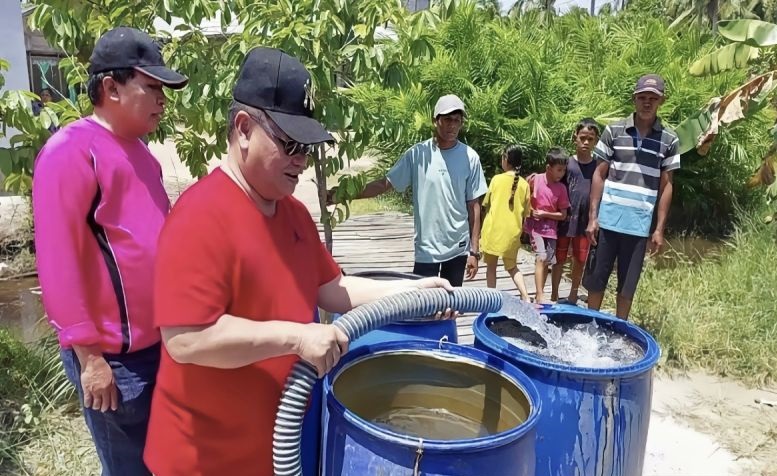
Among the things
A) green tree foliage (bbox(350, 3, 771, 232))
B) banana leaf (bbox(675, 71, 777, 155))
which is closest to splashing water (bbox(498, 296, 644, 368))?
banana leaf (bbox(675, 71, 777, 155))

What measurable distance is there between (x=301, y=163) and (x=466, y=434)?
1016mm

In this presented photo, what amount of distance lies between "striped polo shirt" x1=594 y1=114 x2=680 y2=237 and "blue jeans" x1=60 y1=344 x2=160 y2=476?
11.6 ft

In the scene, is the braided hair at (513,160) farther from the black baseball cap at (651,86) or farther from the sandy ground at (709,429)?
the sandy ground at (709,429)

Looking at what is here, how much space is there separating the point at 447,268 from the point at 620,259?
142cm

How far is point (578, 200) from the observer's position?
545 centimetres

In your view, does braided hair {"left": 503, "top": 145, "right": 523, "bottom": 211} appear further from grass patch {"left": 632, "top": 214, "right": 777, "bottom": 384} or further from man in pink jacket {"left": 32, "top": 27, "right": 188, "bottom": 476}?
man in pink jacket {"left": 32, "top": 27, "right": 188, "bottom": 476}

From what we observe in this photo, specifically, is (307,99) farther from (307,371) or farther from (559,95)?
(559,95)

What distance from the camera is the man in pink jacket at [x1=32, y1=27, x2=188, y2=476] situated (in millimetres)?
1833

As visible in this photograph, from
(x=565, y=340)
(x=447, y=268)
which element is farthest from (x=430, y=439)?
(x=447, y=268)

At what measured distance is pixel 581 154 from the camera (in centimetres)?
544

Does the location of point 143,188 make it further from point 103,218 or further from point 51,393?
point 51,393

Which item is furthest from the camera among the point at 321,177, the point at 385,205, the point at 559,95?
the point at 385,205

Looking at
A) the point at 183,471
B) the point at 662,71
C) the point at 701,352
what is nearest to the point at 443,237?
the point at 701,352

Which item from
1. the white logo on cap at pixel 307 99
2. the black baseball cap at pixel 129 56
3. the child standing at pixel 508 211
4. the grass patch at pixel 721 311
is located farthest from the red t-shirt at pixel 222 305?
the grass patch at pixel 721 311
